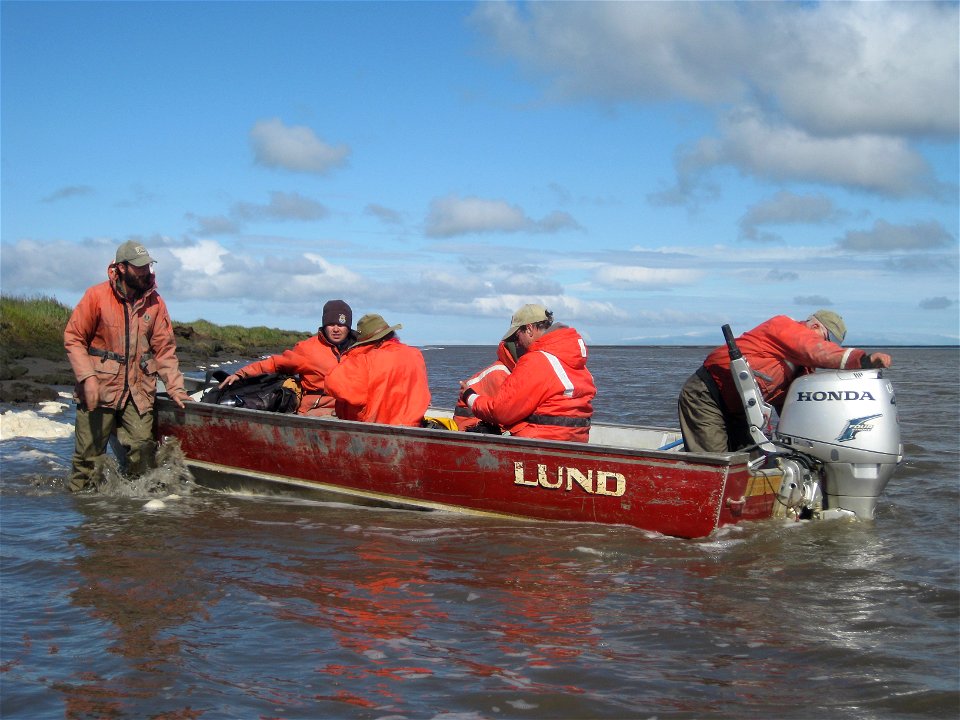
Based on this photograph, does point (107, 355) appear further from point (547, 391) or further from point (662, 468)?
point (662, 468)

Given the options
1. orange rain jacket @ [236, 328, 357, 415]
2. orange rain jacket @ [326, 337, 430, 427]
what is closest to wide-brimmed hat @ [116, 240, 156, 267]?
orange rain jacket @ [236, 328, 357, 415]

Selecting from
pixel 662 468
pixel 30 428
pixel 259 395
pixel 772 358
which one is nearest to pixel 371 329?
pixel 259 395

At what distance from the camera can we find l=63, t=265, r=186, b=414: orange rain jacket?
7676mm

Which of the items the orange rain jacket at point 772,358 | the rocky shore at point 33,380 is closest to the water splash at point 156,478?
the orange rain jacket at point 772,358

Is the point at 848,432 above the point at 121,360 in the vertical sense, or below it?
Result: below

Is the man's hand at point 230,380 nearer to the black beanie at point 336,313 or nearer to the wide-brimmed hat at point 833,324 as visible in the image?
the black beanie at point 336,313

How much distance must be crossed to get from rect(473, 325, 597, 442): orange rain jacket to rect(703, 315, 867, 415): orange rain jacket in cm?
105

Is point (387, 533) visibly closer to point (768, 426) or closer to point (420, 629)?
point (420, 629)

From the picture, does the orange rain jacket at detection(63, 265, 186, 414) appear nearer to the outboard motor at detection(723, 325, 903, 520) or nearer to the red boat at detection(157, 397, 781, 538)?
the red boat at detection(157, 397, 781, 538)

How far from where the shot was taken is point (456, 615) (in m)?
5.10

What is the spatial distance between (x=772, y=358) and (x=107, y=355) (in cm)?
555

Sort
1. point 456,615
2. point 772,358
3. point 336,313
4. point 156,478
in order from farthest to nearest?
point 156,478, point 336,313, point 772,358, point 456,615

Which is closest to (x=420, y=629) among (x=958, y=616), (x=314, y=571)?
(x=314, y=571)

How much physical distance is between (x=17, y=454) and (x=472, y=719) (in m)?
9.01
